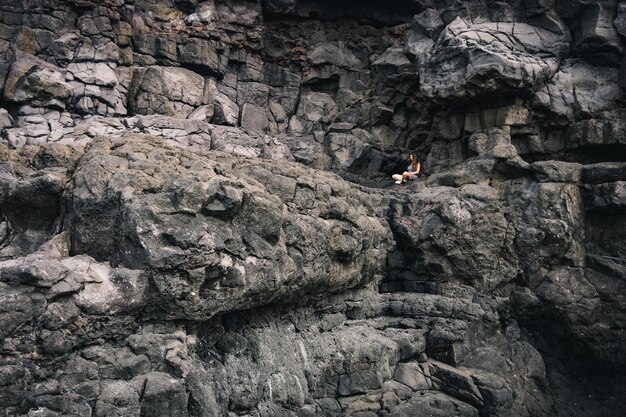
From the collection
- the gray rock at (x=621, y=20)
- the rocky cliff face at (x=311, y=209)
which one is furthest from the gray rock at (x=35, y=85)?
the gray rock at (x=621, y=20)

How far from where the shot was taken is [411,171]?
23.3m

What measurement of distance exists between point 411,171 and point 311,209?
921cm

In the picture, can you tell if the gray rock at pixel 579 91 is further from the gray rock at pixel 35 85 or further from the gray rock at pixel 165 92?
the gray rock at pixel 35 85

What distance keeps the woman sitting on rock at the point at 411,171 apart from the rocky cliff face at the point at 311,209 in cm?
63

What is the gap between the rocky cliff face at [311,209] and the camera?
448 inches

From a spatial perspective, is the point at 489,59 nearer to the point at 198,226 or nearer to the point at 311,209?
the point at 311,209

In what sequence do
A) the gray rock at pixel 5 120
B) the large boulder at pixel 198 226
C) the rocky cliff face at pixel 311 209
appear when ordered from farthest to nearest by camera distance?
the gray rock at pixel 5 120 → the large boulder at pixel 198 226 → the rocky cliff face at pixel 311 209

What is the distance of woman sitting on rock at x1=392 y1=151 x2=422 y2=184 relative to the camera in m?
22.7

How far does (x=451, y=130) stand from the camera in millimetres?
22453

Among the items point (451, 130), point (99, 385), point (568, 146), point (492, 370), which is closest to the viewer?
point (99, 385)

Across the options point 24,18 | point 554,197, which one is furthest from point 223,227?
point 24,18

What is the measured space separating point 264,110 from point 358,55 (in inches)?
191

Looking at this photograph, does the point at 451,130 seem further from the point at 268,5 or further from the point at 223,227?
the point at 223,227

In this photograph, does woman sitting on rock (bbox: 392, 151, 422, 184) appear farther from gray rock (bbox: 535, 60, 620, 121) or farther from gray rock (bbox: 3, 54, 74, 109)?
gray rock (bbox: 3, 54, 74, 109)
